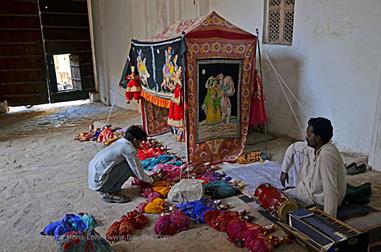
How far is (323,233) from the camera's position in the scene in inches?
80.4

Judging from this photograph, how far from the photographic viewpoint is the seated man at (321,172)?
225 centimetres

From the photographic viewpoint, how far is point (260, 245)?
2271 millimetres

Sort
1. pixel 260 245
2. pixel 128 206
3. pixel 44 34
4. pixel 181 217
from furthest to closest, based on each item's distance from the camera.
Answer: 1. pixel 44 34
2. pixel 128 206
3. pixel 181 217
4. pixel 260 245

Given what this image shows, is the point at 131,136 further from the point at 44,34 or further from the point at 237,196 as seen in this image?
the point at 44,34

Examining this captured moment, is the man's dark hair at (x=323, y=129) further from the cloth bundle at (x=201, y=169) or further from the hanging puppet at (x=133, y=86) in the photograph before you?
the hanging puppet at (x=133, y=86)

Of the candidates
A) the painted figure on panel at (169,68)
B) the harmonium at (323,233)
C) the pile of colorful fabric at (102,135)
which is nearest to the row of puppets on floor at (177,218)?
the harmonium at (323,233)

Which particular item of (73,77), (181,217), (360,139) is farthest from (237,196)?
(73,77)

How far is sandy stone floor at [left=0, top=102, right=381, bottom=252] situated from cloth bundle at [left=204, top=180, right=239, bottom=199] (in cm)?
16

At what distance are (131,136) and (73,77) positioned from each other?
590cm

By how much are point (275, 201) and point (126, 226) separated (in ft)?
3.75

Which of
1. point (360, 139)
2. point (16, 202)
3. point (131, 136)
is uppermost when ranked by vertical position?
point (131, 136)

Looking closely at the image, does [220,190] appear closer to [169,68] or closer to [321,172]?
[321,172]

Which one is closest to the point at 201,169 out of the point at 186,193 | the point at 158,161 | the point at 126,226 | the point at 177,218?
the point at 158,161

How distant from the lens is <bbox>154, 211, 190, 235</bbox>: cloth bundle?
2.52 metres
